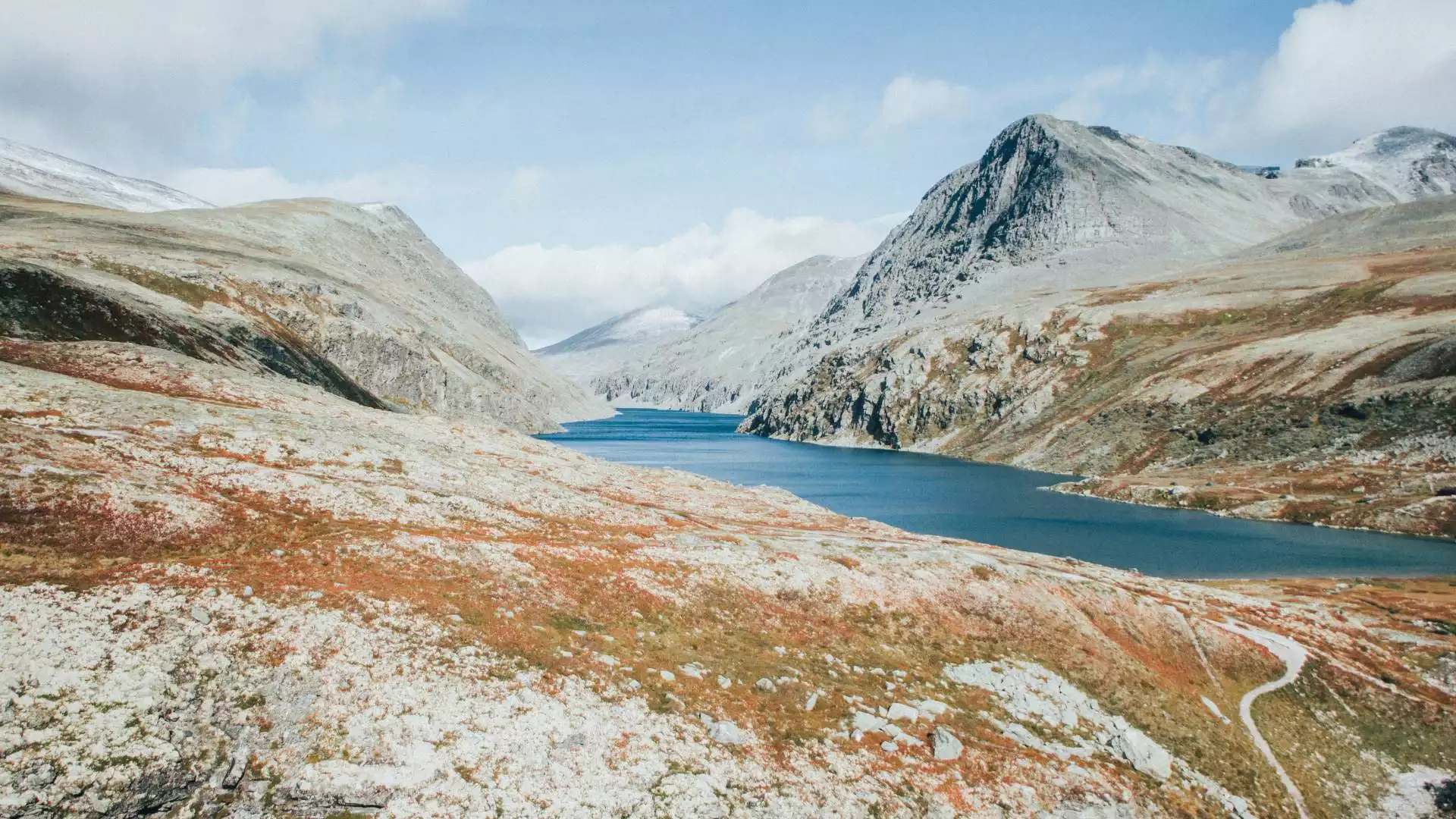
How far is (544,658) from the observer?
2441 cm

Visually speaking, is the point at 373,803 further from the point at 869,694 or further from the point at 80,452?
the point at 80,452

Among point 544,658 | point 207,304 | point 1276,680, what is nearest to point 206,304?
point 207,304

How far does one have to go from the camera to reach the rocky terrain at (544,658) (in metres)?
18.5

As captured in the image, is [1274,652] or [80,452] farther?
[1274,652]

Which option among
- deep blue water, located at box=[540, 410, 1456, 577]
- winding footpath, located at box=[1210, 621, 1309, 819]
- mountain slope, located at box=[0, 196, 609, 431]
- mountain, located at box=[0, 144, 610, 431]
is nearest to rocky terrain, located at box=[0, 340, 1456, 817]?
winding footpath, located at box=[1210, 621, 1309, 819]

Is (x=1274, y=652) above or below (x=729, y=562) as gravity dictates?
below

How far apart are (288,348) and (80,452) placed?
277 ft

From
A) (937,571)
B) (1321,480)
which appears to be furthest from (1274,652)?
(1321,480)

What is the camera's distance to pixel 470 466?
45.4m

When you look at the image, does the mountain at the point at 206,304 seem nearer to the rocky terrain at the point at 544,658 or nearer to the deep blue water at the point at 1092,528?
the rocky terrain at the point at 544,658

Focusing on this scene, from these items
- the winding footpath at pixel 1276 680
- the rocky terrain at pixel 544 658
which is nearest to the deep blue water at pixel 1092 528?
the winding footpath at pixel 1276 680

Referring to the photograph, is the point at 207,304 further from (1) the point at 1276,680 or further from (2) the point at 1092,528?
(1) the point at 1276,680

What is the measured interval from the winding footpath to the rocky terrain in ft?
0.75

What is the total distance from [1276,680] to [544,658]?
37808 millimetres
